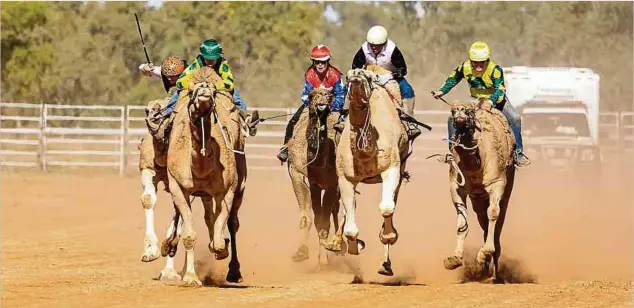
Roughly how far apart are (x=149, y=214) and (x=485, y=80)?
14.1ft

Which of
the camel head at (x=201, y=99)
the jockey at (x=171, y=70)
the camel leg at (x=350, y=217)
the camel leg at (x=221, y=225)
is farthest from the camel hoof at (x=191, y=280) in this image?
the jockey at (x=171, y=70)

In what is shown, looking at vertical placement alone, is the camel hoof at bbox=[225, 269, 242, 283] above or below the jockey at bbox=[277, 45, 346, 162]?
below

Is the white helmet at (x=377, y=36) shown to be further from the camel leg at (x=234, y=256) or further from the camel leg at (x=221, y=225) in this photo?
the camel leg at (x=221, y=225)

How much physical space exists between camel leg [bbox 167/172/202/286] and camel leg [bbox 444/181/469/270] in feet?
8.99

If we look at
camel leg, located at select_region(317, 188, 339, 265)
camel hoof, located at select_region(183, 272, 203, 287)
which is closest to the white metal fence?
camel leg, located at select_region(317, 188, 339, 265)

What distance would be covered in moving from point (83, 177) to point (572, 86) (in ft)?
42.7

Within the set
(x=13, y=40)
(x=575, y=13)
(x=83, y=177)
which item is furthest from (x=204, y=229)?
(x=575, y=13)

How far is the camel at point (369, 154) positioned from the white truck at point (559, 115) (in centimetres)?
1834

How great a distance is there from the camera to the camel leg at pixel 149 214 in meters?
14.6

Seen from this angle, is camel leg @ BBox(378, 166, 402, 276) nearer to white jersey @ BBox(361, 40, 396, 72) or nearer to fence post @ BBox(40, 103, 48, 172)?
white jersey @ BBox(361, 40, 396, 72)

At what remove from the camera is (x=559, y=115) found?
3356cm

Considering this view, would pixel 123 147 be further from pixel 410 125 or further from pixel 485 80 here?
pixel 485 80

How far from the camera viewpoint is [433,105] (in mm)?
60531

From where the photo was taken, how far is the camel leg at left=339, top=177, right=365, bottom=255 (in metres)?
13.7
